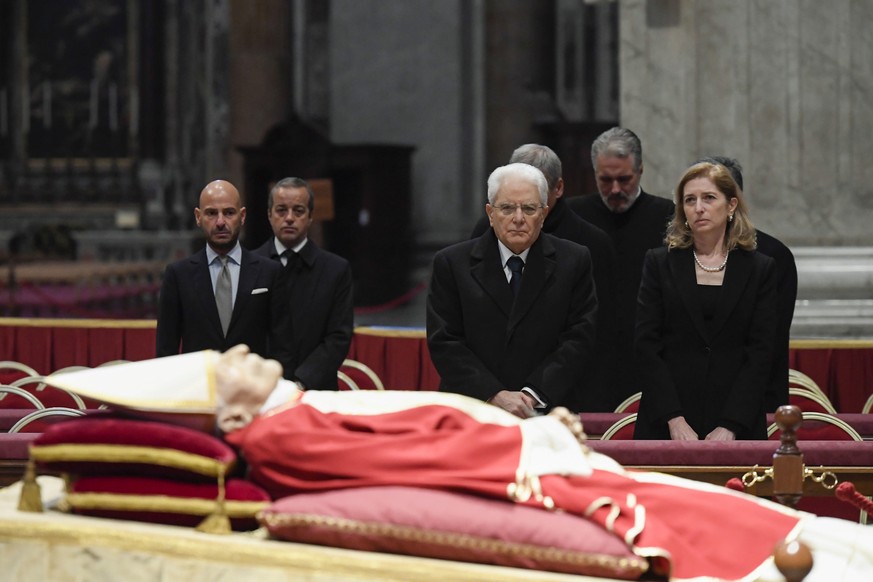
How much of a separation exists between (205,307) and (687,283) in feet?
6.33

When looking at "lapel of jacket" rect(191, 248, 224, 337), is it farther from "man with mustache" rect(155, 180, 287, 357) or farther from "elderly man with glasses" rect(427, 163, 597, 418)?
"elderly man with glasses" rect(427, 163, 597, 418)

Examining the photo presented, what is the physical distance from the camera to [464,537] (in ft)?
9.45

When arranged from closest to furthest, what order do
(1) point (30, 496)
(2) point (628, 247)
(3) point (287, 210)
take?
(1) point (30, 496) → (3) point (287, 210) → (2) point (628, 247)

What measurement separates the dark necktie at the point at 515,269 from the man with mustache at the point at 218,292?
124cm

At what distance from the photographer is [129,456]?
10.2ft

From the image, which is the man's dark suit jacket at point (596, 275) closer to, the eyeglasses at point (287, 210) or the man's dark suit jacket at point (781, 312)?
the man's dark suit jacket at point (781, 312)

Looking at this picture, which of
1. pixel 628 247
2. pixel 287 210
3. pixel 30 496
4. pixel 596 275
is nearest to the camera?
pixel 30 496

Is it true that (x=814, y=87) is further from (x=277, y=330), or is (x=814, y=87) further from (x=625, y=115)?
(x=277, y=330)

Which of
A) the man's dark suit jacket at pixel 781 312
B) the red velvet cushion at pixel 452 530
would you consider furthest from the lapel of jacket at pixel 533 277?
the red velvet cushion at pixel 452 530

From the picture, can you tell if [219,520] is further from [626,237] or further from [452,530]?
[626,237]

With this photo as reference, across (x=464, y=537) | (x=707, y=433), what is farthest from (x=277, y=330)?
(x=464, y=537)

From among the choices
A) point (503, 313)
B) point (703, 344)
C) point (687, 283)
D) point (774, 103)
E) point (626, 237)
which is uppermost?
point (774, 103)

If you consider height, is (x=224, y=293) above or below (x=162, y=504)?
above

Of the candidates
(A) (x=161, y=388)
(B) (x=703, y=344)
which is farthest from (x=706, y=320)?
(A) (x=161, y=388)
